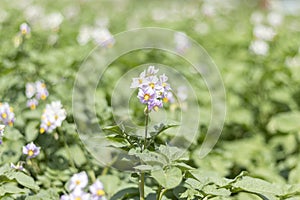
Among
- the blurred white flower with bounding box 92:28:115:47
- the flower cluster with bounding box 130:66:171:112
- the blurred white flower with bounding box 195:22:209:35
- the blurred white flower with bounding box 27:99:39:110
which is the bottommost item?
the flower cluster with bounding box 130:66:171:112

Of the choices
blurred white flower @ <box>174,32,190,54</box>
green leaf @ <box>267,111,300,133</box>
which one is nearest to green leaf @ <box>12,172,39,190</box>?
green leaf @ <box>267,111,300,133</box>

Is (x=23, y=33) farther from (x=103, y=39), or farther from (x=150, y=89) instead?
(x=150, y=89)

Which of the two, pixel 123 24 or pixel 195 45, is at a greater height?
pixel 123 24

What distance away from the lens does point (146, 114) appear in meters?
1.58

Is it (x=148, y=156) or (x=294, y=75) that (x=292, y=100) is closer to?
(x=294, y=75)

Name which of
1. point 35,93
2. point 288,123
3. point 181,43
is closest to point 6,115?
point 35,93

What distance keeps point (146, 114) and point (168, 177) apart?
22cm

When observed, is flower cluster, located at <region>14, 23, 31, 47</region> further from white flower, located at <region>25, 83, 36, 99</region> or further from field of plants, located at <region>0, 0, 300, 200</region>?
white flower, located at <region>25, 83, 36, 99</region>

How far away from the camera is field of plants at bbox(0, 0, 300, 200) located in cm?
162

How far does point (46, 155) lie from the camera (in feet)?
6.95

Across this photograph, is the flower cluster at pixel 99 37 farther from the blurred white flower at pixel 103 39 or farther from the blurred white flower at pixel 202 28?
the blurred white flower at pixel 202 28

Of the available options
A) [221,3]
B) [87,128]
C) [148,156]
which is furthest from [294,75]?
[221,3]

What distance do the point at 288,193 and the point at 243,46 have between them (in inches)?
105

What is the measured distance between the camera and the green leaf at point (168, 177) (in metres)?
1.45
